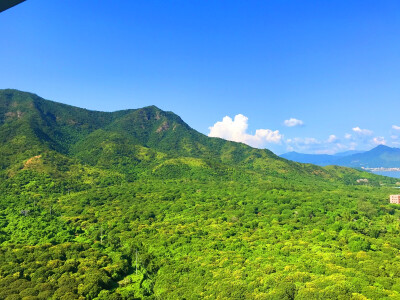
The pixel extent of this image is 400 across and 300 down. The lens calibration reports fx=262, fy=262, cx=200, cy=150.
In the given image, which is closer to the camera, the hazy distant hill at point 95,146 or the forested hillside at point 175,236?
the forested hillside at point 175,236

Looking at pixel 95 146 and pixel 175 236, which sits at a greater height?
pixel 95 146

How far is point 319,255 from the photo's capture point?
40.5 meters

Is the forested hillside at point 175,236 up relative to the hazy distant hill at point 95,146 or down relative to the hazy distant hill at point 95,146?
down

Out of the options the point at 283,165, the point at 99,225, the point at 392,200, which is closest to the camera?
the point at 99,225

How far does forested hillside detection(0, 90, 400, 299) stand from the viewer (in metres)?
34.1

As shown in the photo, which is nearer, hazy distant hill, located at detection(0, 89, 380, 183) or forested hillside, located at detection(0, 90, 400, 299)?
forested hillside, located at detection(0, 90, 400, 299)

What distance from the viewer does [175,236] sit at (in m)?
52.9

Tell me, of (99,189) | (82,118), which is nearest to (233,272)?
(99,189)

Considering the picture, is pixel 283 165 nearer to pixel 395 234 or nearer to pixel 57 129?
pixel 395 234

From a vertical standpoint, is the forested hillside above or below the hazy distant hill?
below

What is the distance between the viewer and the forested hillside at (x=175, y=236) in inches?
1341

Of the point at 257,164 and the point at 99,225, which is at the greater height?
the point at 257,164

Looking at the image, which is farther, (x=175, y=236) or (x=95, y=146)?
(x=95, y=146)

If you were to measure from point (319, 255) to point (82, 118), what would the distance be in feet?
640
